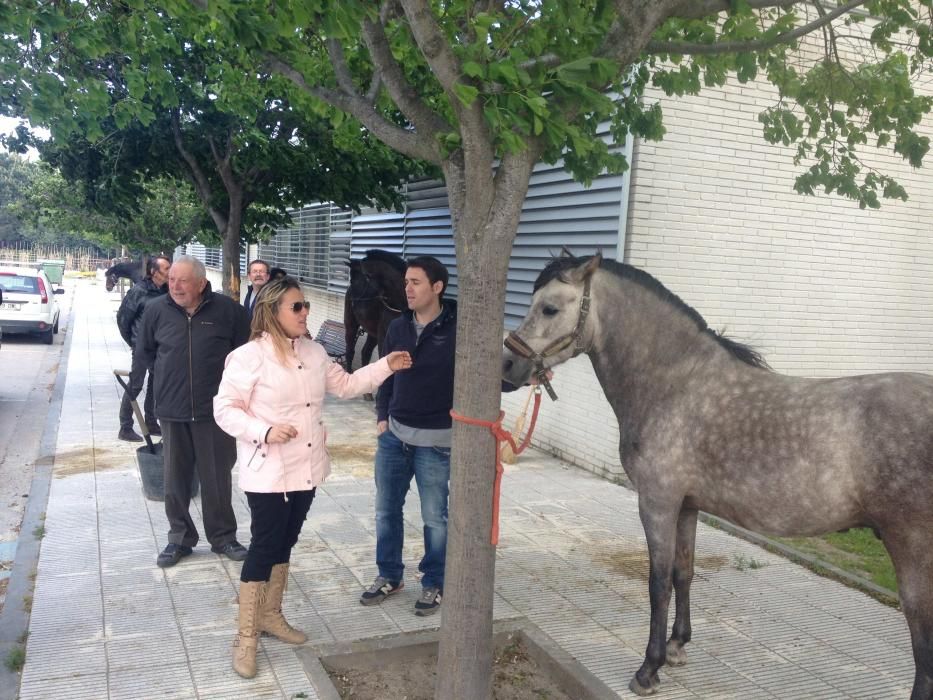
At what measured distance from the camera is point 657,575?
3693mm

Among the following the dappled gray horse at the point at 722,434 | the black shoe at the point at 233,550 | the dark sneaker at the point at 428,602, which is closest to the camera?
the dappled gray horse at the point at 722,434

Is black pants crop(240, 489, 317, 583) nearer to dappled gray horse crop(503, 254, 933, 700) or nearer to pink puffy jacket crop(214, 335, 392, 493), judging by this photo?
pink puffy jacket crop(214, 335, 392, 493)

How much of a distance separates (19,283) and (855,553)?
60.0 ft

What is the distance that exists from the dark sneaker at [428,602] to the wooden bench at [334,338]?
26.1 feet

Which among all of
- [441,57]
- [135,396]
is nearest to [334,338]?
[135,396]

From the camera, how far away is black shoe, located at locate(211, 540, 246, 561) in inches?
206

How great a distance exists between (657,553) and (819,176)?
2898mm

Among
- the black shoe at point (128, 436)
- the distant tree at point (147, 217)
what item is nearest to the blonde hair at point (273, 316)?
the black shoe at point (128, 436)

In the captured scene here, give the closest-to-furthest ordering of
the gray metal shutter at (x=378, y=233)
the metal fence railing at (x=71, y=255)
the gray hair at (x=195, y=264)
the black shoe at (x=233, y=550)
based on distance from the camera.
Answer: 1. the gray hair at (x=195, y=264)
2. the black shoe at (x=233, y=550)
3. the gray metal shutter at (x=378, y=233)
4. the metal fence railing at (x=71, y=255)

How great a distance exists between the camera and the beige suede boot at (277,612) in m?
4.04

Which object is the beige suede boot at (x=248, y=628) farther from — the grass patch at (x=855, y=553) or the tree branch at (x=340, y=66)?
the grass patch at (x=855, y=553)

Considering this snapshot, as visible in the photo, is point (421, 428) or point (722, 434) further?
point (421, 428)

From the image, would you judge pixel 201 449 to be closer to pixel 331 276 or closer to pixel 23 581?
pixel 23 581

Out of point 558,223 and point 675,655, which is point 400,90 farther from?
point 558,223
